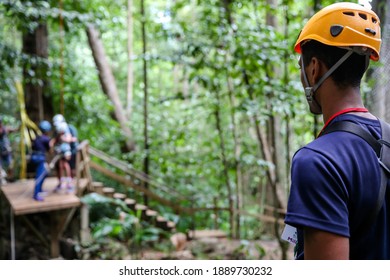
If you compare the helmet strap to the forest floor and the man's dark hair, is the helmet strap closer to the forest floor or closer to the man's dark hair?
the man's dark hair

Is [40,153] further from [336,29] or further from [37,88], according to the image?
[336,29]

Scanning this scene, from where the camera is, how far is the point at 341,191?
0.84 m

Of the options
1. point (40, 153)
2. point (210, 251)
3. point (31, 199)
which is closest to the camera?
point (40, 153)

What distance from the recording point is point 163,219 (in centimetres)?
859

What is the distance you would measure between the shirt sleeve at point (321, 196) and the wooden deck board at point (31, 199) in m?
5.67

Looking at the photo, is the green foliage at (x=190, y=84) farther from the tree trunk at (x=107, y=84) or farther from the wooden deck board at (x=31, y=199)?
the wooden deck board at (x=31, y=199)

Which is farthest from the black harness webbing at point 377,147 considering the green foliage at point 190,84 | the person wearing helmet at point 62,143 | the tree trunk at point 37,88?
the tree trunk at point 37,88

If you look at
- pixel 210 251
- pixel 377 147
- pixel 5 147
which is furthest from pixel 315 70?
pixel 5 147

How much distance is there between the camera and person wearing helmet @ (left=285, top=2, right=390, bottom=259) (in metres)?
0.83

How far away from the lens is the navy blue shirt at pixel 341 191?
83 centimetres

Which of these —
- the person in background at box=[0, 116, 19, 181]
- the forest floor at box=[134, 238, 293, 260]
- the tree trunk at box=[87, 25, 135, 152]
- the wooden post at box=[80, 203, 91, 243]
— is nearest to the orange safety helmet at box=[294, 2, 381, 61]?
the forest floor at box=[134, 238, 293, 260]

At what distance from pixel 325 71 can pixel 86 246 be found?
725 cm

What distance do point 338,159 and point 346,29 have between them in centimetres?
35

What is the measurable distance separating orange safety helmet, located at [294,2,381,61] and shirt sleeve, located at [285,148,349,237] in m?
0.32
